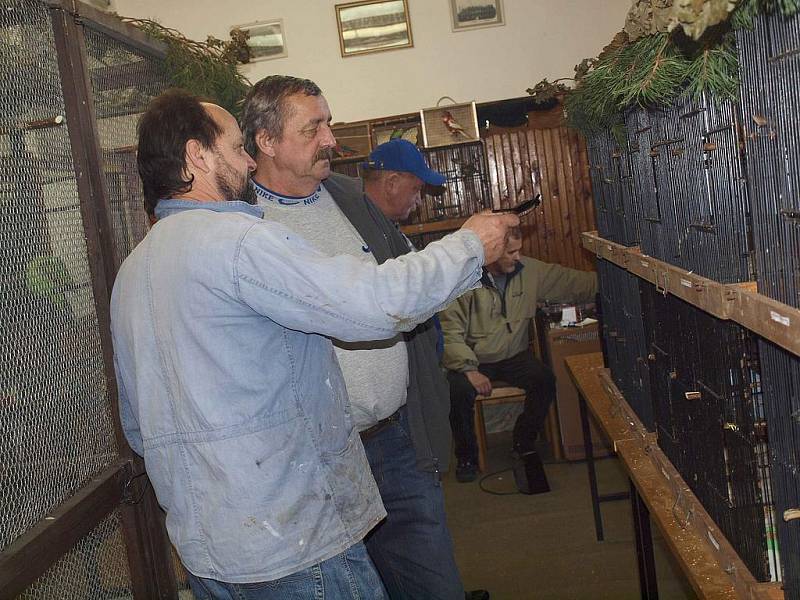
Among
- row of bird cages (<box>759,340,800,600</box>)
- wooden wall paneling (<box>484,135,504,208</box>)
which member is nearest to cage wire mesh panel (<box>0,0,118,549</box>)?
row of bird cages (<box>759,340,800,600</box>)

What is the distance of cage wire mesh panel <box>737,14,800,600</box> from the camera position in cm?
129

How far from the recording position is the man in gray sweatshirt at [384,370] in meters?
2.51

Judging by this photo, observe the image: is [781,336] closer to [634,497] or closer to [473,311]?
[634,497]

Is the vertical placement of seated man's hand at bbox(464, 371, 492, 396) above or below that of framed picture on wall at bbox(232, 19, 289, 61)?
below

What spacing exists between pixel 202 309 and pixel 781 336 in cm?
98

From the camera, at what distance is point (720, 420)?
6.54ft

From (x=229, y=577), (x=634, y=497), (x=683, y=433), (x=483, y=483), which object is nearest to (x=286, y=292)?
(x=229, y=577)

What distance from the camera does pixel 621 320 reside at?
3.39 metres

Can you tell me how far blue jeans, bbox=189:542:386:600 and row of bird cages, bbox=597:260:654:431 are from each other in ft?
4.80

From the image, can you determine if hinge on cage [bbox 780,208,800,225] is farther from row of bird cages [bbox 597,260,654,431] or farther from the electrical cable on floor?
the electrical cable on floor

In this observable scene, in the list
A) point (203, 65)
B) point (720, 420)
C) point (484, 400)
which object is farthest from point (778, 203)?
point (484, 400)

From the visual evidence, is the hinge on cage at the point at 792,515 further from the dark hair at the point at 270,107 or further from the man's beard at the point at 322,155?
the dark hair at the point at 270,107

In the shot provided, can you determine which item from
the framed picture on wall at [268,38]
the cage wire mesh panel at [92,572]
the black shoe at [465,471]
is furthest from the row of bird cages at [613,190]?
the framed picture on wall at [268,38]

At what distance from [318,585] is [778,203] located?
1.07m
